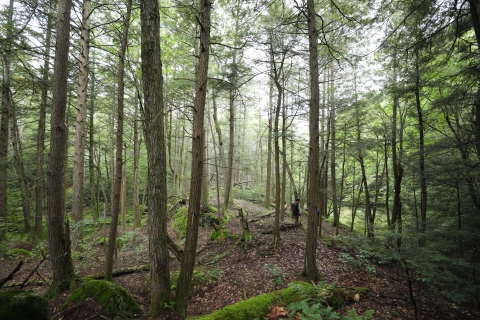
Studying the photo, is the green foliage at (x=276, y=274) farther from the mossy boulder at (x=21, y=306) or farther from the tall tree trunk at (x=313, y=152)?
the mossy boulder at (x=21, y=306)

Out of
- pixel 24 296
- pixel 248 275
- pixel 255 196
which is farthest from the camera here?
pixel 255 196

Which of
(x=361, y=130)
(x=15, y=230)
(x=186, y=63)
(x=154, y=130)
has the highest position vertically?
(x=186, y=63)

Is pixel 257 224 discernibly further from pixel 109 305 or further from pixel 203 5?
pixel 203 5

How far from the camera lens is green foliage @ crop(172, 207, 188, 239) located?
10.7m

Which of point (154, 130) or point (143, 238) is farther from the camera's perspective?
→ point (143, 238)

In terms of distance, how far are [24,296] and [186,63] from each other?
472 inches

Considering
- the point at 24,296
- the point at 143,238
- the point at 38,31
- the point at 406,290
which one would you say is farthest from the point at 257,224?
the point at 38,31

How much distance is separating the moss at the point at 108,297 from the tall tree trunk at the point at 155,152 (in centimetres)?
52

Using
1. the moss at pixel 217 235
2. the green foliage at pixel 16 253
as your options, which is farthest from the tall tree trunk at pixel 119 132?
the green foliage at pixel 16 253

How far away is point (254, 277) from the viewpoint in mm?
6480

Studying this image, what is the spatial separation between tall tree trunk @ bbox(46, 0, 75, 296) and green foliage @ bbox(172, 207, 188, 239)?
580cm

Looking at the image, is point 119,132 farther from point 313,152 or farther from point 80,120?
point 313,152

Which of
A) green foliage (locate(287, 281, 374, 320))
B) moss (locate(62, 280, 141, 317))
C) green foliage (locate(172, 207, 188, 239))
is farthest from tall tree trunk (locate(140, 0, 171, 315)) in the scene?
green foliage (locate(172, 207, 188, 239))

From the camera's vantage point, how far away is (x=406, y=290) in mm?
5707
